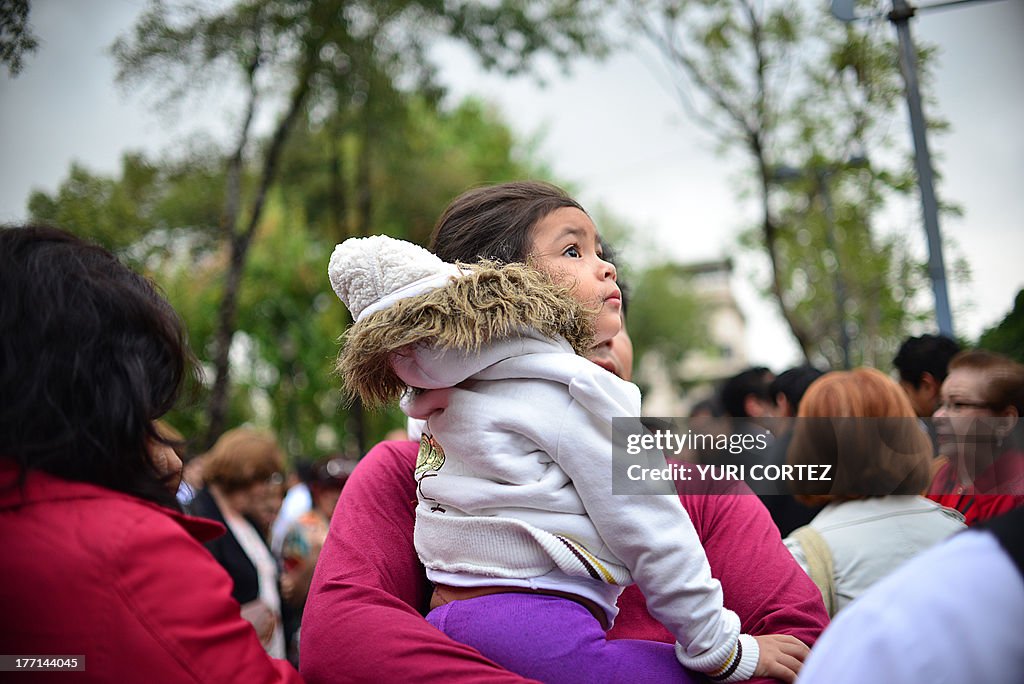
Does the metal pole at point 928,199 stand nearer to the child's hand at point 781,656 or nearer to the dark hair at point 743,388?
the dark hair at point 743,388

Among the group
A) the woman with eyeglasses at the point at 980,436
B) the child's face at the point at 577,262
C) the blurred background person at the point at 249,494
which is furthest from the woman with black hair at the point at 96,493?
the blurred background person at the point at 249,494

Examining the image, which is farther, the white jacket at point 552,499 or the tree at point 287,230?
the tree at point 287,230

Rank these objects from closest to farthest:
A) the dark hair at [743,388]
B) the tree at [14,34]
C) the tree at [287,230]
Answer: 1. the tree at [14,34]
2. the dark hair at [743,388]
3. the tree at [287,230]

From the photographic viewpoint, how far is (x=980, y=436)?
2.82 m

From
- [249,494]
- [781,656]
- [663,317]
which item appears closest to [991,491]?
[781,656]

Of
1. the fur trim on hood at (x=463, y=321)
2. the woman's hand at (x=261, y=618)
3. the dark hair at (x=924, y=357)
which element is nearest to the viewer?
the fur trim on hood at (x=463, y=321)

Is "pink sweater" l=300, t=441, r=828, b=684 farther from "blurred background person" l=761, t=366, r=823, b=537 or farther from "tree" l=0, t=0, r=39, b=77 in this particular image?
"tree" l=0, t=0, r=39, b=77

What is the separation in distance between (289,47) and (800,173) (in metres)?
6.25

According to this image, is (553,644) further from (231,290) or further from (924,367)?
(231,290)

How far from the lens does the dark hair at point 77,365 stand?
4.86 feet

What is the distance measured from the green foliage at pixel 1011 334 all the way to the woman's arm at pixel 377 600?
1.90 m

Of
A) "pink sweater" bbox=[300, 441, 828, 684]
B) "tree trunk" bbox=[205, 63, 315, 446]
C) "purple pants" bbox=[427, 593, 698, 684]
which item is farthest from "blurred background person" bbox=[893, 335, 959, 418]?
"tree trunk" bbox=[205, 63, 315, 446]

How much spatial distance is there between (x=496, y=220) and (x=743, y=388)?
4.33 meters

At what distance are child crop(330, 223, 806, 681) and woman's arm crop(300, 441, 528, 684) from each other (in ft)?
0.26
